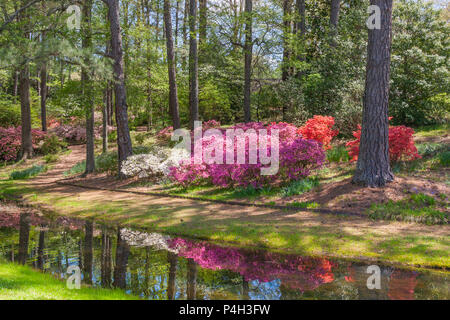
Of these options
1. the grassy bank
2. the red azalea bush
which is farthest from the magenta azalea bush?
the red azalea bush

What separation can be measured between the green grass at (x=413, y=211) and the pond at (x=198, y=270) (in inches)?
94.3

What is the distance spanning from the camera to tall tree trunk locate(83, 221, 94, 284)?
19.6 feet

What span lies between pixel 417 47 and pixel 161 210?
11.6 meters

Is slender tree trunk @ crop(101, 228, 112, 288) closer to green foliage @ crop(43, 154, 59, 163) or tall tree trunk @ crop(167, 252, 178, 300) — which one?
tall tree trunk @ crop(167, 252, 178, 300)

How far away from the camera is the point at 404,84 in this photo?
47.3 ft

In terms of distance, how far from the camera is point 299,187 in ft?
33.9

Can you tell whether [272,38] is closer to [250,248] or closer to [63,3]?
[63,3]

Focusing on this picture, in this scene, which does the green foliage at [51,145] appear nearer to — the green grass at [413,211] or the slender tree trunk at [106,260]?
the slender tree trunk at [106,260]

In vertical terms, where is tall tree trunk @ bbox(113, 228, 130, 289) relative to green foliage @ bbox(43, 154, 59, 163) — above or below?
below

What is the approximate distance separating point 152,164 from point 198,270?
8240 millimetres

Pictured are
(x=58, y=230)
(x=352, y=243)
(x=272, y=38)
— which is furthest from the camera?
(x=272, y=38)

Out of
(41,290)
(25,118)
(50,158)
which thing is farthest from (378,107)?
(25,118)

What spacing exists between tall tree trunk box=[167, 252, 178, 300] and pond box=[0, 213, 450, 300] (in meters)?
0.01

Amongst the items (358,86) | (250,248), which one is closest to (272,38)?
(358,86)
